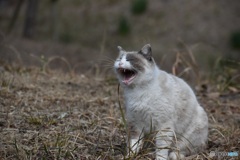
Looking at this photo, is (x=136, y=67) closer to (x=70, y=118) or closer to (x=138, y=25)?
(x=70, y=118)

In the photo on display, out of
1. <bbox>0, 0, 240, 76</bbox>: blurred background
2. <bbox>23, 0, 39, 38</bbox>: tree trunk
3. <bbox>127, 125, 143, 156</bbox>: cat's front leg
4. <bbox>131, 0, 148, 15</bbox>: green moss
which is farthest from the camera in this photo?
<bbox>131, 0, 148, 15</bbox>: green moss

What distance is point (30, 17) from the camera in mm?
10047

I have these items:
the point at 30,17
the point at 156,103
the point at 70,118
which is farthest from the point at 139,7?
the point at 156,103

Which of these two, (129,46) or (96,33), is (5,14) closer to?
(96,33)

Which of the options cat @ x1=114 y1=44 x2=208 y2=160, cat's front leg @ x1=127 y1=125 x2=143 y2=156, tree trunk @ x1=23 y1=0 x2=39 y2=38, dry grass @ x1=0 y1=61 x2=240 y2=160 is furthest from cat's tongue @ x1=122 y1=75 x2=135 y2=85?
tree trunk @ x1=23 y1=0 x2=39 y2=38

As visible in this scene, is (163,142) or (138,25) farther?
(138,25)

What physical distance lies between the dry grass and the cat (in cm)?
16

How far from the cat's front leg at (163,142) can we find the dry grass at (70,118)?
10cm

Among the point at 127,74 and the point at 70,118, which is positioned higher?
the point at 127,74

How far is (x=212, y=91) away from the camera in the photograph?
20.8 ft

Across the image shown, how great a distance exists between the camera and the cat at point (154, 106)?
3955 mm

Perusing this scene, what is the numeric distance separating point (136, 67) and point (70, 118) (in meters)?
1.03

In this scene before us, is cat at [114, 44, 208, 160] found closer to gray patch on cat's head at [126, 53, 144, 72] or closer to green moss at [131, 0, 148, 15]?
gray patch on cat's head at [126, 53, 144, 72]

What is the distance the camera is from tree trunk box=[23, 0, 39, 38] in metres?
9.86
